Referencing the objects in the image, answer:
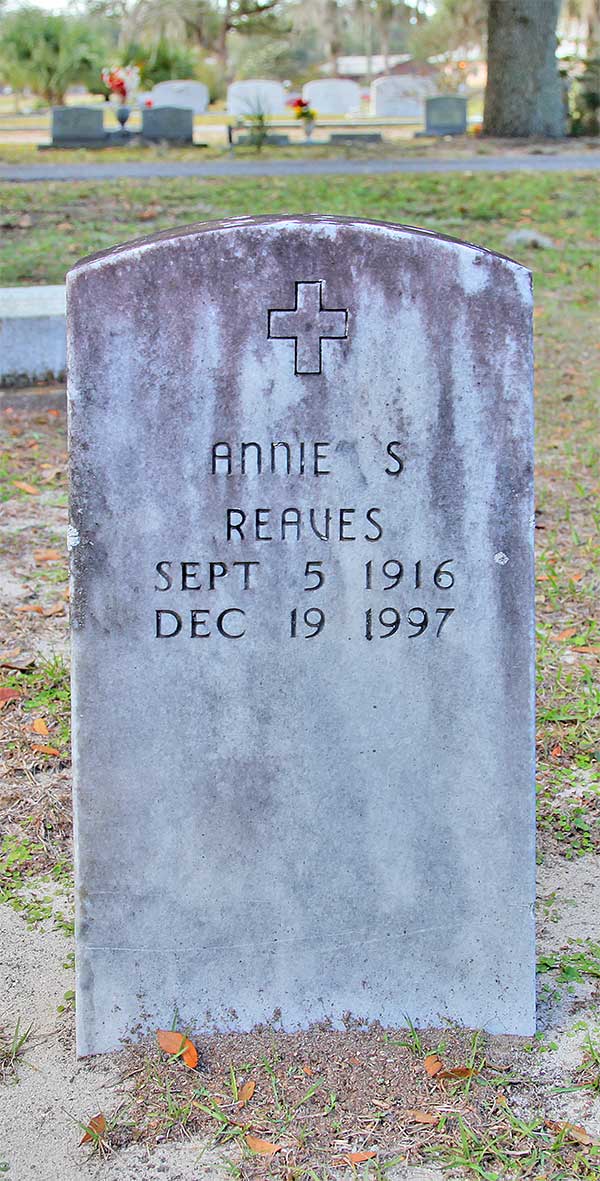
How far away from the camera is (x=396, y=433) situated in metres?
2.45

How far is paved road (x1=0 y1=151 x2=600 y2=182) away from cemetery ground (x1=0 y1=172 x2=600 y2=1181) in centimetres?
1293

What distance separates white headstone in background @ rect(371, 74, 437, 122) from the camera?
36.2 metres

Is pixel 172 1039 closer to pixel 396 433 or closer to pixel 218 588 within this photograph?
pixel 218 588

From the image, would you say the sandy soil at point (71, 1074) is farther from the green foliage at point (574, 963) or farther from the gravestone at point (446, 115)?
the gravestone at point (446, 115)

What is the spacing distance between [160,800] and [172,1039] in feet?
1.55

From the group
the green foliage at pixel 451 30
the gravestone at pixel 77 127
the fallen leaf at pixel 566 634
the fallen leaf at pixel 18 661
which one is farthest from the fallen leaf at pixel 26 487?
the green foliage at pixel 451 30

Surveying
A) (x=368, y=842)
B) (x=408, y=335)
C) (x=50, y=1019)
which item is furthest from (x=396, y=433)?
(x=50, y=1019)

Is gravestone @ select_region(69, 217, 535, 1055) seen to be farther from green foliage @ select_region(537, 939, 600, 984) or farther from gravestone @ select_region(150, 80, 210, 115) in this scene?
gravestone @ select_region(150, 80, 210, 115)

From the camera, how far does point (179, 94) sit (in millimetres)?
34938

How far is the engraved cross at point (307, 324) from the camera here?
2.39 metres

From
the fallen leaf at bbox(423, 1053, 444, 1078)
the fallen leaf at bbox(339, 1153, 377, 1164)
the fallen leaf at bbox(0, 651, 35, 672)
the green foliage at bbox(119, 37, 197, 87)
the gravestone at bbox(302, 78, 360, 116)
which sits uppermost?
the green foliage at bbox(119, 37, 197, 87)

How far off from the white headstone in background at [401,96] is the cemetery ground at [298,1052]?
3172 cm

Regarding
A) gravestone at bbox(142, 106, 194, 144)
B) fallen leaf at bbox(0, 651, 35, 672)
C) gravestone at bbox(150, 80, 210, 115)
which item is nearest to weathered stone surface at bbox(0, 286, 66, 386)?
→ fallen leaf at bbox(0, 651, 35, 672)

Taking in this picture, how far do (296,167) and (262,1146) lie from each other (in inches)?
695
